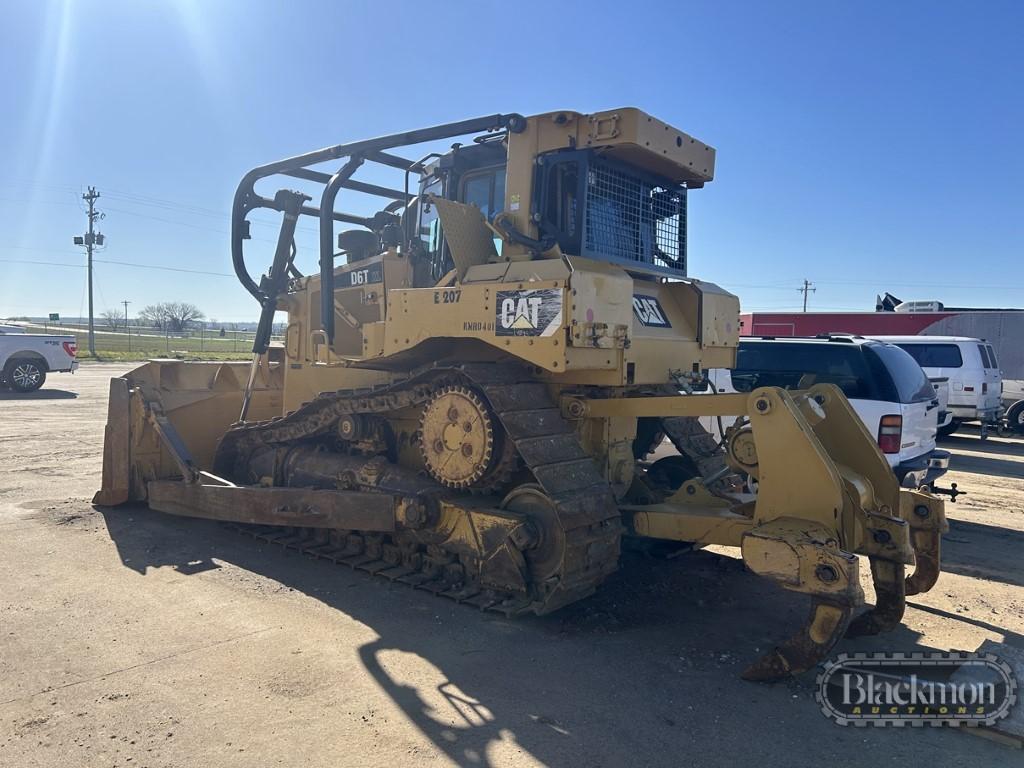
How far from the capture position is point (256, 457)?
718 centimetres

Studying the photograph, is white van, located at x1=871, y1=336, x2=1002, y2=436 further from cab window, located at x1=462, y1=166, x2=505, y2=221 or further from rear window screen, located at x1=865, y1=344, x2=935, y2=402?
cab window, located at x1=462, y1=166, x2=505, y2=221

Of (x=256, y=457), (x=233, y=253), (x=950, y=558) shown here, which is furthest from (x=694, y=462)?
(x=233, y=253)

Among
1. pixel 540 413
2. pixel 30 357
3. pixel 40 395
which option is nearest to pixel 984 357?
pixel 540 413

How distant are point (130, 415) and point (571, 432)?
492 centimetres

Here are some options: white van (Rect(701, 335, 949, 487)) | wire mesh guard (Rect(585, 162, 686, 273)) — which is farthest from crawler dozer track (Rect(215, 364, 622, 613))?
white van (Rect(701, 335, 949, 487))

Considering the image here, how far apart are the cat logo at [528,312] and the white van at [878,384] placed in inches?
133

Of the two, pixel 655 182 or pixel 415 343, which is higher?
pixel 655 182

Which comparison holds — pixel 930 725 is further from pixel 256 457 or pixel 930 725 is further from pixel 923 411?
pixel 256 457

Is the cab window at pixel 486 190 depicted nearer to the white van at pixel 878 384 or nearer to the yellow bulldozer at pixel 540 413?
the yellow bulldozer at pixel 540 413

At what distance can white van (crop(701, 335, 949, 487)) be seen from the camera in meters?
7.68

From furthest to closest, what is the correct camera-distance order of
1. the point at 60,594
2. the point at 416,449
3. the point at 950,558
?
1. the point at 950,558
2. the point at 416,449
3. the point at 60,594

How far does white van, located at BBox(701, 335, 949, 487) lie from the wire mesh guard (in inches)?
63.7

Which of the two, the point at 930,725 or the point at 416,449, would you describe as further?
the point at 416,449

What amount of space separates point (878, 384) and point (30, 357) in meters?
20.7
